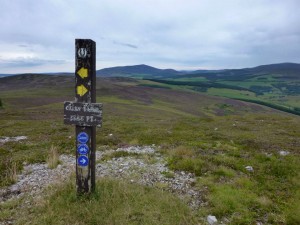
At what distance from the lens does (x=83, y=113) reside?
291 inches

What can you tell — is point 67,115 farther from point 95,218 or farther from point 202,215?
A: point 202,215

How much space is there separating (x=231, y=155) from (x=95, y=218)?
905cm

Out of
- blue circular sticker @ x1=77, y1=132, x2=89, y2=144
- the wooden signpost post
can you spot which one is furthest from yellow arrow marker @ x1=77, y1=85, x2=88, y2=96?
blue circular sticker @ x1=77, y1=132, x2=89, y2=144

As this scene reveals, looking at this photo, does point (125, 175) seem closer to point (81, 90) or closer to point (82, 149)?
point (82, 149)

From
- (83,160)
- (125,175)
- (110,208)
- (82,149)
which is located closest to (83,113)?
(82,149)

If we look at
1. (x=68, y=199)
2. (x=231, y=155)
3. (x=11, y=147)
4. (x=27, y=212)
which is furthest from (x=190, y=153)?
(x=11, y=147)

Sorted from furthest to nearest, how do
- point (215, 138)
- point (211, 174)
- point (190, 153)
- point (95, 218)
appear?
point (215, 138)
point (190, 153)
point (211, 174)
point (95, 218)

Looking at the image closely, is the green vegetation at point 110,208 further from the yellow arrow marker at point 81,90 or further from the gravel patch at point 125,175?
the yellow arrow marker at point 81,90

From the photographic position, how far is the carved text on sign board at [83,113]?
7.37 metres

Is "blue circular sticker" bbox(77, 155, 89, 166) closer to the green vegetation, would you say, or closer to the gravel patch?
the green vegetation

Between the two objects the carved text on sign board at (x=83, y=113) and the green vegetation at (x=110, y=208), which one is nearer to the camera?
the green vegetation at (x=110, y=208)

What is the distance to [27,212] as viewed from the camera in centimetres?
738

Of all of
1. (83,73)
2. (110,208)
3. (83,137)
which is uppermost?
(83,73)

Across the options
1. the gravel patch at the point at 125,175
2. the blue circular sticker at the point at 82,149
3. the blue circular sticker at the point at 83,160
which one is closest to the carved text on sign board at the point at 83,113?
the blue circular sticker at the point at 82,149
